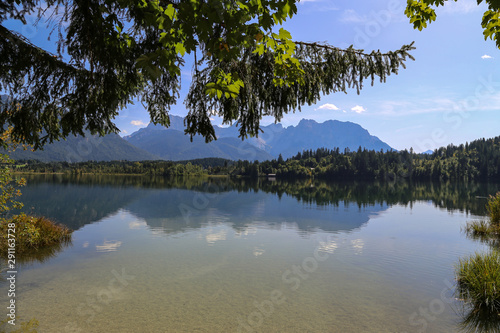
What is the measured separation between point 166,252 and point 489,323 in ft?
53.6

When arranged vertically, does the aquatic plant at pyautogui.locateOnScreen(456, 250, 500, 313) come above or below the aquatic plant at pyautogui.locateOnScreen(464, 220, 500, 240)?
above

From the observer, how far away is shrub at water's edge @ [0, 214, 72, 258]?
16.1m

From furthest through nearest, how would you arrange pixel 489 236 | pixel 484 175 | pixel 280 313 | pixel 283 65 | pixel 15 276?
pixel 484 175
pixel 489 236
pixel 15 276
pixel 280 313
pixel 283 65

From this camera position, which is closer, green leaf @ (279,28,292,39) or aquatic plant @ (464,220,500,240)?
green leaf @ (279,28,292,39)

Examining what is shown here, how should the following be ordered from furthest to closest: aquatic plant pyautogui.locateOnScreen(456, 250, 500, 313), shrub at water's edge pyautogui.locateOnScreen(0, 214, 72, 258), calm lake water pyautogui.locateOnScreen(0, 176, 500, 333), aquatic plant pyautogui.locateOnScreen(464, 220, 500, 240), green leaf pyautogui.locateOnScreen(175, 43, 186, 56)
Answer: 1. aquatic plant pyautogui.locateOnScreen(464, 220, 500, 240)
2. shrub at water's edge pyautogui.locateOnScreen(0, 214, 72, 258)
3. aquatic plant pyautogui.locateOnScreen(456, 250, 500, 313)
4. calm lake water pyautogui.locateOnScreen(0, 176, 500, 333)
5. green leaf pyautogui.locateOnScreen(175, 43, 186, 56)

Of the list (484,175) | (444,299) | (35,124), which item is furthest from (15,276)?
(484,175)

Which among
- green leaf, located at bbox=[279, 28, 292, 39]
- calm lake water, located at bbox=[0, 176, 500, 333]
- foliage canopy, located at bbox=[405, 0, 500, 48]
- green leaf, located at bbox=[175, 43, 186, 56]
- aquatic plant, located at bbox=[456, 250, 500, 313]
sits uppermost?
foliage canopy, located at bbox=[405, 0, 500, 48]

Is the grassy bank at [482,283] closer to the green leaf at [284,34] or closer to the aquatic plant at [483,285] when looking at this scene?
the aquatic plant at [483,285]

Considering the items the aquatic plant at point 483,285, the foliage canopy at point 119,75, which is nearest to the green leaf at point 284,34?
the foliage canopy at point 119,75

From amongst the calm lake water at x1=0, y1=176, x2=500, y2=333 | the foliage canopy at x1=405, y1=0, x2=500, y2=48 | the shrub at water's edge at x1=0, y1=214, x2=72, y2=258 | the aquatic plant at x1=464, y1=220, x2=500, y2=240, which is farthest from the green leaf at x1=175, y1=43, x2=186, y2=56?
the aquatic plant at x1=464, y1=220, x2=500, y2=240

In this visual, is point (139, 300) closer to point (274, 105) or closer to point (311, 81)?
point (274, 105)

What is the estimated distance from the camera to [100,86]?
703cm

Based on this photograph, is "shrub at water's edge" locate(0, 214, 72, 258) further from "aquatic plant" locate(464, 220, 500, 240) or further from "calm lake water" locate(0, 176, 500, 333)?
"aquatic plant" locate(464, 220, 500, 240)

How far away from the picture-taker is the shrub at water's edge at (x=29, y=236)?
52.8ft
